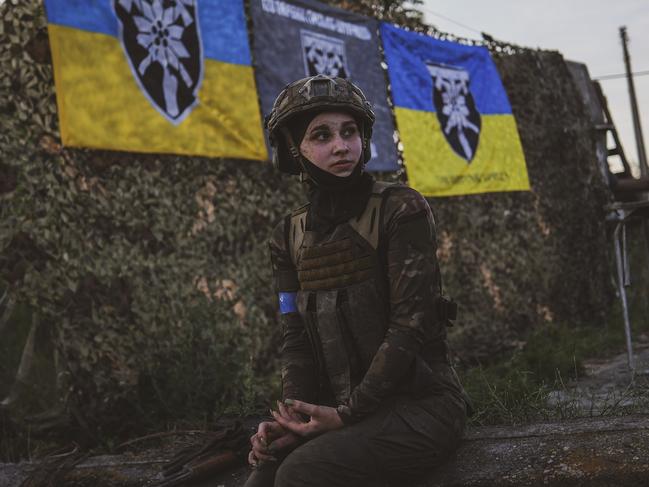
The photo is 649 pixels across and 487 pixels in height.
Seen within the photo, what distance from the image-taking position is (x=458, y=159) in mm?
8398

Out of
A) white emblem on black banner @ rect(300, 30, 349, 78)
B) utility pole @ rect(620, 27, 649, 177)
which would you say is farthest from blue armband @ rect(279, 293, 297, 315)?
utility pole @ rect(620, 27, 649, 177)

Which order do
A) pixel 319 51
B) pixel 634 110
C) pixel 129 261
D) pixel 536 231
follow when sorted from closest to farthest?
pixel 129 261 → pixel 319 51 → pixel 536 231 → pixel 634 110

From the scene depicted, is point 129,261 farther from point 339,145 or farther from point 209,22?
point 339,145

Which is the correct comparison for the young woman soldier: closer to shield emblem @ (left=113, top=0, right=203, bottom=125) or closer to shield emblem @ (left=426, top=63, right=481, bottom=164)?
shield emblem @ (left=113, top=0, right=203, bottom=125)

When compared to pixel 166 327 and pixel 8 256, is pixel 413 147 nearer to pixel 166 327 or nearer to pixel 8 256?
pixel 166 327

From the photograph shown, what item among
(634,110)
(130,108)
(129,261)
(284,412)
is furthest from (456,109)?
(634,110)

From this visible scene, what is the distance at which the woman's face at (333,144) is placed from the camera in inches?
101

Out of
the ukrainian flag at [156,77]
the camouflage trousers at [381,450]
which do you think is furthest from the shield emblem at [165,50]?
the camouflage trousers at [381,450]

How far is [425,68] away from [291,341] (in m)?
6.09

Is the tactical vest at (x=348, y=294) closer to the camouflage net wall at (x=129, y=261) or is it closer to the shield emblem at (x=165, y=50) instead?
the camouflage net wall at (x=129, y=261)

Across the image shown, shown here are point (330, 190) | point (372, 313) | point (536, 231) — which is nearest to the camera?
point (372, 313)

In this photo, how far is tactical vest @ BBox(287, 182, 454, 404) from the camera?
2.51 m

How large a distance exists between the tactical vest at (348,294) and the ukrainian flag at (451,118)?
507 centimetres

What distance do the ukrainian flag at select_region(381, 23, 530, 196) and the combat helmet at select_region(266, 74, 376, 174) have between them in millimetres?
4930
